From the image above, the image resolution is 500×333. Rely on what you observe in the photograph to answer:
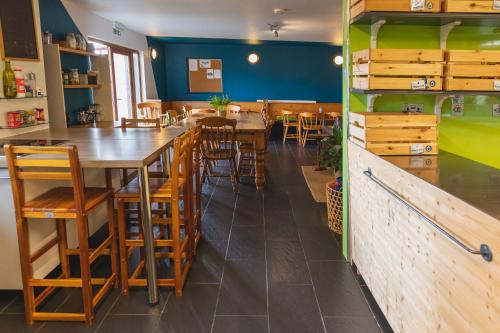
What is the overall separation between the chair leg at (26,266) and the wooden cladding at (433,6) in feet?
6.73

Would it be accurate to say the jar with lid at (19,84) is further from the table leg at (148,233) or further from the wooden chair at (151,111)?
the wooden chair at (151,111)

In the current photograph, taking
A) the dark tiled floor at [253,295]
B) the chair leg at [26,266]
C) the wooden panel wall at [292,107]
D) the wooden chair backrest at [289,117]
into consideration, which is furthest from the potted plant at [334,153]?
the wooden panel wall at [292,107]

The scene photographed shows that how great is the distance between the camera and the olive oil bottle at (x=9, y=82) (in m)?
3.07

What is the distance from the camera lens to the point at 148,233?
7.10 ft

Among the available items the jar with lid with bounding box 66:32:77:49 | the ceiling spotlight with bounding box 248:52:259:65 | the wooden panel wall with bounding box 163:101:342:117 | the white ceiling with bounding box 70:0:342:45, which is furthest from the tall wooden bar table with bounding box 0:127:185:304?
the ceiling spotlight with bounding box 248:52:259:65

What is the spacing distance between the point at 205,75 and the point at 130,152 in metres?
7.63

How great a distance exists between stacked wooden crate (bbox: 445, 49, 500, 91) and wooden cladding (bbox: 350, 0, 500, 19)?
0.21m

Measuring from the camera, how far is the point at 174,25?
7008 mm

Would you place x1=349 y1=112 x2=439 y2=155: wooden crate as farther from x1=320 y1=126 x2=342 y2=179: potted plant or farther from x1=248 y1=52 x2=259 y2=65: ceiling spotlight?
x1=248 y1=52 x2=259 y2=65: ceiling spotlight

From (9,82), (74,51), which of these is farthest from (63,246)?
(74,51)

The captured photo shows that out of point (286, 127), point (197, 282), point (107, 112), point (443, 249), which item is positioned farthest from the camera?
point (286, 127)

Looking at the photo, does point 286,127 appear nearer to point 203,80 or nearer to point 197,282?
point 203,80

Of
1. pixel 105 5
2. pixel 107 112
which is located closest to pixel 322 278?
pixel 107 112

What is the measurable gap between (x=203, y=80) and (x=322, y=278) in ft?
25.3
